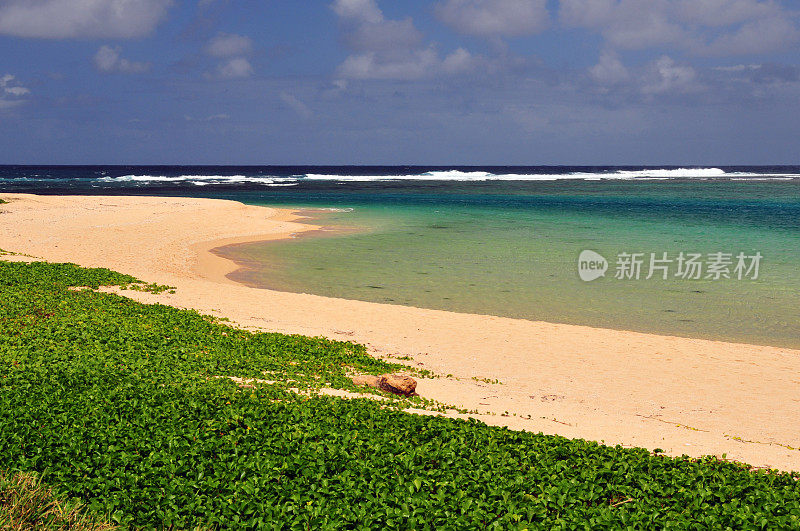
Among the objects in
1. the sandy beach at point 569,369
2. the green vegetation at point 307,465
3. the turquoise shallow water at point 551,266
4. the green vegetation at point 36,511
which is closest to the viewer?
the green vegetation at point 36,511

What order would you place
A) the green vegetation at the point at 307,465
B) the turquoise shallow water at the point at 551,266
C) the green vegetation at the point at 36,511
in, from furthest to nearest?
the turquoise shallow water at the point at 551,266
the green vegetation at the point at 307,465
the green vegetation at the point at 36,511

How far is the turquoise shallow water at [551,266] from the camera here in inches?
890

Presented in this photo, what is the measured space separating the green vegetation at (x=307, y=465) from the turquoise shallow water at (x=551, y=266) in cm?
1199

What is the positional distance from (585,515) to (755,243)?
126ft

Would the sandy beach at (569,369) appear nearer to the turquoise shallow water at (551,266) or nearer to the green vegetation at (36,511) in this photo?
the turquoise shallow water at (551,266)

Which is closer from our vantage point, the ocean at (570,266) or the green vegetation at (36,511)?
the green vegetation at (36,511)

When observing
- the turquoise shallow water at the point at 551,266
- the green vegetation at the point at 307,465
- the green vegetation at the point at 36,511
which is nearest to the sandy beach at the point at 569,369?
the turquoise shallow water at the point at 551,266

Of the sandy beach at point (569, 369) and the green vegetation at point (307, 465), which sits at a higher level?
the green vegetation at point (307, 465)

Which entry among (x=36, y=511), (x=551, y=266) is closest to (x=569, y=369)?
(x=36, y=511)

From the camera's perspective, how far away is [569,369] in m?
16.5

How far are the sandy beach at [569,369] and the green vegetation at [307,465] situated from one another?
2.42 metres

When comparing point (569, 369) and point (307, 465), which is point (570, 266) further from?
point (307, 465)

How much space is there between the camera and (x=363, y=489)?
26.9 feet

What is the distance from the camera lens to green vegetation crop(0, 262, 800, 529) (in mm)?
7621
